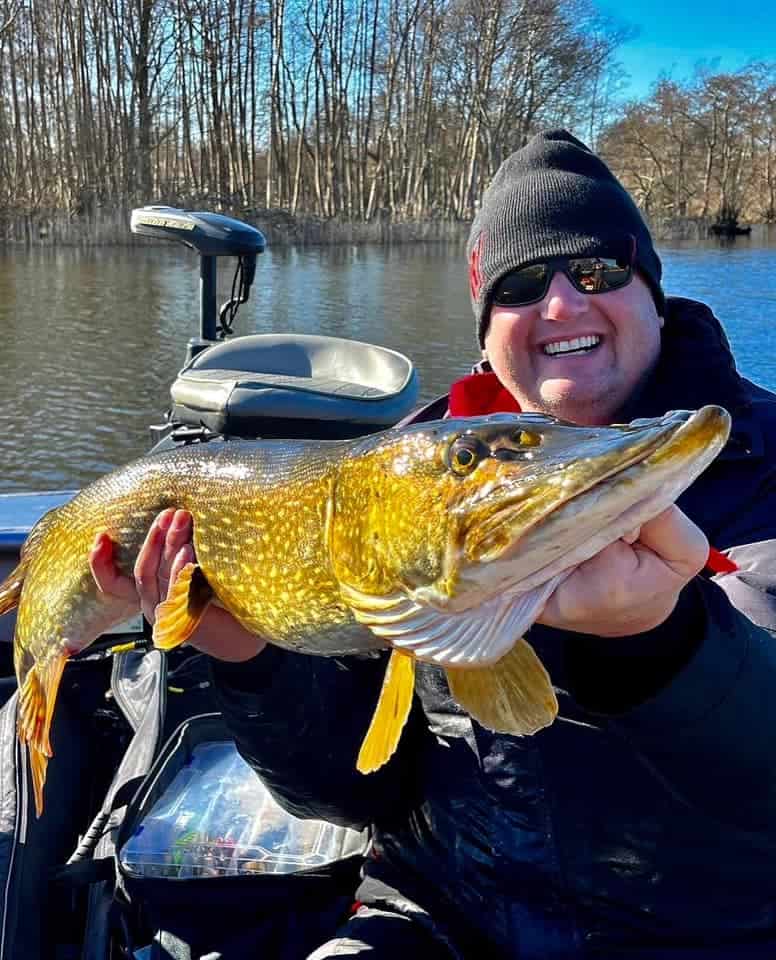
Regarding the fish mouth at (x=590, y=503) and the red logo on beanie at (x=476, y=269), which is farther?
the red logo on beanie at (x=476, y=269)

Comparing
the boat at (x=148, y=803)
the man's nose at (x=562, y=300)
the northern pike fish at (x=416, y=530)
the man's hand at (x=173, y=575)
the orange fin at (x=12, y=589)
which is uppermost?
the man's nose at (x=562, y=300)

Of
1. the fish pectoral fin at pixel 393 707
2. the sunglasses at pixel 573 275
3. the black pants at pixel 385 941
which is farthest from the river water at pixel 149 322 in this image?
the fish pectoral fin at pixel 393 707

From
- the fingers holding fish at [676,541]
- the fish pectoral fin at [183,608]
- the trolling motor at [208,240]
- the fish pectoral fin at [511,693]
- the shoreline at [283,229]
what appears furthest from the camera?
the shoreline at [283,229]

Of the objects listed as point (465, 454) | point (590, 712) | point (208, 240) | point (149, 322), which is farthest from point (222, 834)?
point (149, 322)

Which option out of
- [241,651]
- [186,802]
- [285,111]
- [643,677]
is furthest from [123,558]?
[285,111]

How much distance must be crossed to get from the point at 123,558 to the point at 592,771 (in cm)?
95

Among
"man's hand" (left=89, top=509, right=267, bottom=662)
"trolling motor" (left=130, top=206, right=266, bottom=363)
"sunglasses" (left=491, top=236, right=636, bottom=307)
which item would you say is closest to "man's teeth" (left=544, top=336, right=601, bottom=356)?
"sunglasses" (left=491, top=236, right=636, bottom=307)

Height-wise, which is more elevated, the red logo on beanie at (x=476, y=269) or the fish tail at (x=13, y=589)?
the red logo on beanie at (x=476, y=269)

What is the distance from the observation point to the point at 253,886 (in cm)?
169

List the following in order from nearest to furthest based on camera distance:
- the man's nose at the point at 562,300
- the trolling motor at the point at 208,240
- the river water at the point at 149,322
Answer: the man's nose at the point at 562,300, the trolling motor at the point at 208,240, the river water at the point at 149,322

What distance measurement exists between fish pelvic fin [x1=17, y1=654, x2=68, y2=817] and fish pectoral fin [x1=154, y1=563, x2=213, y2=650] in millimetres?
552

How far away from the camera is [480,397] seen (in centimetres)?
194

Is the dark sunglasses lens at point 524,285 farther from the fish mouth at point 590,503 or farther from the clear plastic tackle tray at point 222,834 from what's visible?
the clear plastic tackle tray at point 222,834

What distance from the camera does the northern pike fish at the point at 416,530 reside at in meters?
0.87
